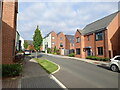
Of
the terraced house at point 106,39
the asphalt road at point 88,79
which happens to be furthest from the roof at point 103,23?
the asphalt road at point 88,79

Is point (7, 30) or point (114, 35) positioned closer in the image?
point (7, 30)

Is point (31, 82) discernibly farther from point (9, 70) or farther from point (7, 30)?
point (7, 30)

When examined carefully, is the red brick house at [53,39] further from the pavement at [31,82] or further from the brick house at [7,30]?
the pavement at [31,82]

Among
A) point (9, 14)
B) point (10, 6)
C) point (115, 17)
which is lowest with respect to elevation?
point (9, 14)

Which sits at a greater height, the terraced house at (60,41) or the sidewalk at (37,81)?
the terraced house at (60,41)

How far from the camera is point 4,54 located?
975cm

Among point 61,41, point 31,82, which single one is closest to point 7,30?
point 31,82

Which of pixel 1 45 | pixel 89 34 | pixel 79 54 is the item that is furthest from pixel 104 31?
pixel 1 45

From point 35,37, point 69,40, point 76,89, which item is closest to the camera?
point 76,89

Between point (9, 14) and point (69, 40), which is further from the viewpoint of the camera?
point (69, 40)

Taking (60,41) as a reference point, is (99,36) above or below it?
below

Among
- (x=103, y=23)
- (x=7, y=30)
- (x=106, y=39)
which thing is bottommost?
(x=7, y=30)

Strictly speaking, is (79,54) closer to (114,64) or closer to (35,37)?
(35,37)

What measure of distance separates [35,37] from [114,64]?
1389 centimetres
